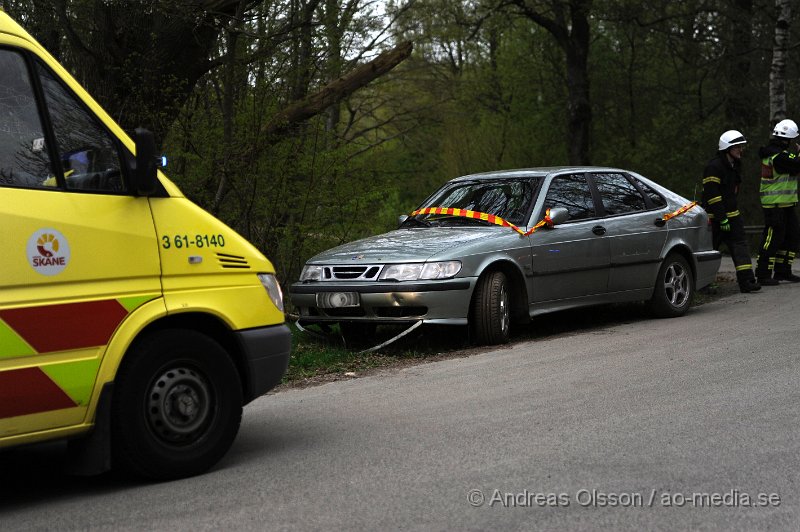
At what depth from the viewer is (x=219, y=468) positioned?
5531 mm

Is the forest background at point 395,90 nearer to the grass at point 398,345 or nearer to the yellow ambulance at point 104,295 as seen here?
the grass at point 398,345

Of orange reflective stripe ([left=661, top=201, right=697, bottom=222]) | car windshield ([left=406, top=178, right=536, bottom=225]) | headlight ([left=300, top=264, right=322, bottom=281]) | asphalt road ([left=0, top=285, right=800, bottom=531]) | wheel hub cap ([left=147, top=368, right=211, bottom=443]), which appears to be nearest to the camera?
asphalt road ([left=0, top=285, right=800, bottom=531])

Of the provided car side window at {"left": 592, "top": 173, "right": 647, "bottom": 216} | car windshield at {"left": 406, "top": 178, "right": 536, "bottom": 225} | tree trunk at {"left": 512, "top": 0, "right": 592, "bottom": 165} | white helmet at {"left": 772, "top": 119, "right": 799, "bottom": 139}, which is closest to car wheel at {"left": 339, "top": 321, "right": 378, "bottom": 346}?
car windshield at {"left": 406, "top": 178, "right": 536, "bottom": 225}

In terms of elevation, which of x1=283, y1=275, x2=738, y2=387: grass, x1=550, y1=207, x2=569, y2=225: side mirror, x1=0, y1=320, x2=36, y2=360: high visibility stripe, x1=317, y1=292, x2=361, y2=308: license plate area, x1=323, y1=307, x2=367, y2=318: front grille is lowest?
x1=283, y1=275, x2=738, y2=387: grass

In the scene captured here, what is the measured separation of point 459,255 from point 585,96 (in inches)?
819

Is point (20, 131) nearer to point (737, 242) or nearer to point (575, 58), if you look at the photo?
point (737, 242)

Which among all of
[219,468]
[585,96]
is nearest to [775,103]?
[585,96]

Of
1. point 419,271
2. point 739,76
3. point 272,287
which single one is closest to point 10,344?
point 272,287

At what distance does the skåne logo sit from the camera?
4.70m

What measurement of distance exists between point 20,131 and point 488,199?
636cm

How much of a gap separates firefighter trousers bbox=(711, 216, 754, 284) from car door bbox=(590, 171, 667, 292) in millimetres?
2359

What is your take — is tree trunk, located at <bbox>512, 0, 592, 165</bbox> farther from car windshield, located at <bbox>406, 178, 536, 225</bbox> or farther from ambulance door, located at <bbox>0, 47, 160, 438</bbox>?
ambulance door, located at <bbox>0, 47, 160, 438</bbox>

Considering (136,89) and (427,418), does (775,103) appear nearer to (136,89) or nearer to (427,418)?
(136,89)

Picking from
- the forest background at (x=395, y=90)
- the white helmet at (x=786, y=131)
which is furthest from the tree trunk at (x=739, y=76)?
the white helmet at (x=786, y=131)
